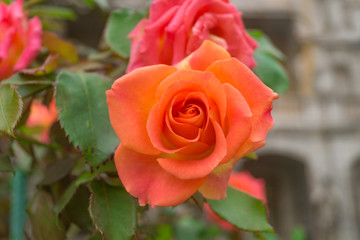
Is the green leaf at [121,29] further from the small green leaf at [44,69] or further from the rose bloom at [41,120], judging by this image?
the rose bloom at [41,120]

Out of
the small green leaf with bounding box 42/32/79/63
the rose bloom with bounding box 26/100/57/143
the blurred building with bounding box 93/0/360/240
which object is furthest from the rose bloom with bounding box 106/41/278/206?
the blurred building with bounding box 93/0/360/240

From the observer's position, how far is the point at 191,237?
984 millimetres

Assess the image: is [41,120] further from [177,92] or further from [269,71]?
[177,92]

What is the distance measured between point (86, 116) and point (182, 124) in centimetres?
8

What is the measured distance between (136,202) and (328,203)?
6.24 meters

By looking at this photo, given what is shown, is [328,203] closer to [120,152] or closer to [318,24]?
[318,24]

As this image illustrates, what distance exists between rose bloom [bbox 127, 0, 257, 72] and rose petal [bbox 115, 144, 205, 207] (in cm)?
7

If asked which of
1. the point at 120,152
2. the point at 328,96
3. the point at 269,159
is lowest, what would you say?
the point at 269,159

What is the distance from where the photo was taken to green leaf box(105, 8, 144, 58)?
370 mm

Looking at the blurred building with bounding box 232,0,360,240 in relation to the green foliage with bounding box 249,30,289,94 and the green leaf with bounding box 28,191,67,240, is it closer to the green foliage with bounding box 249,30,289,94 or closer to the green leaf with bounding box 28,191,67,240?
the green foliage with bounding box 249,30,289,94

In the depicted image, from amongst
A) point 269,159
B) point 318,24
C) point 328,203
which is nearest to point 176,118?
point 328,203

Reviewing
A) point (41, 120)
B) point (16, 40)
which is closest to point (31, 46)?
point (16, 40)

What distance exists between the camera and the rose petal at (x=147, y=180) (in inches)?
8.7

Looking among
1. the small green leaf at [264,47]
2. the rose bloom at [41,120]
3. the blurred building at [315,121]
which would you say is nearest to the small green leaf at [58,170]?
the small green leaf at [264,47]
